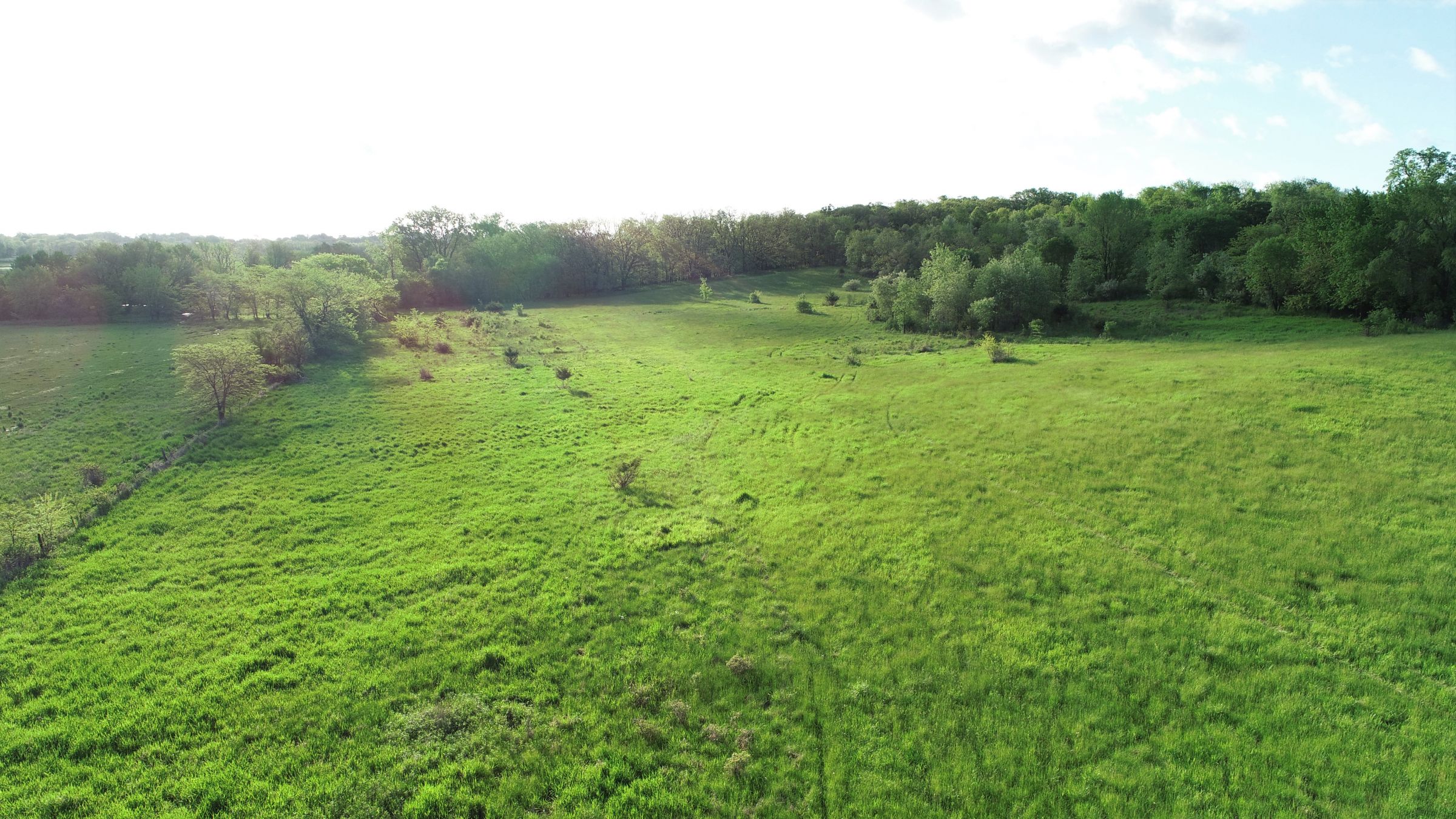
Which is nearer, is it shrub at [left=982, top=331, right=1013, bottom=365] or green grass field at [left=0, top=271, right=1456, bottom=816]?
green grass field at [left=0, top=271, right=1456, bottom=816]

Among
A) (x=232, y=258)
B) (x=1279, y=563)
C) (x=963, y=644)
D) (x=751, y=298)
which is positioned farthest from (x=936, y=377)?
(x=232, y=258)

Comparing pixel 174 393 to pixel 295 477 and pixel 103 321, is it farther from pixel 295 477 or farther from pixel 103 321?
pixel 103 321

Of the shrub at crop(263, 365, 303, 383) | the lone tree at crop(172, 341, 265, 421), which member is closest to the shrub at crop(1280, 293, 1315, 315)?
the lone tree at crop(172, 341, 265, 421)

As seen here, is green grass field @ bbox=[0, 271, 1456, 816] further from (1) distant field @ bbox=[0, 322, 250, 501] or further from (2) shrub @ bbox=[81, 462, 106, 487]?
(2) shrub @ bbox=[81, 462, 106, 487]

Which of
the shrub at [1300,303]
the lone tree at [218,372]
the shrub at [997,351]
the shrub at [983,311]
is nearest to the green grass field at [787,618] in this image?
the lone tree at [218,372]

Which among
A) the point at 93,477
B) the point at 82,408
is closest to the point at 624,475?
the point at 93,477

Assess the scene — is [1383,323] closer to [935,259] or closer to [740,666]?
[935,259]
